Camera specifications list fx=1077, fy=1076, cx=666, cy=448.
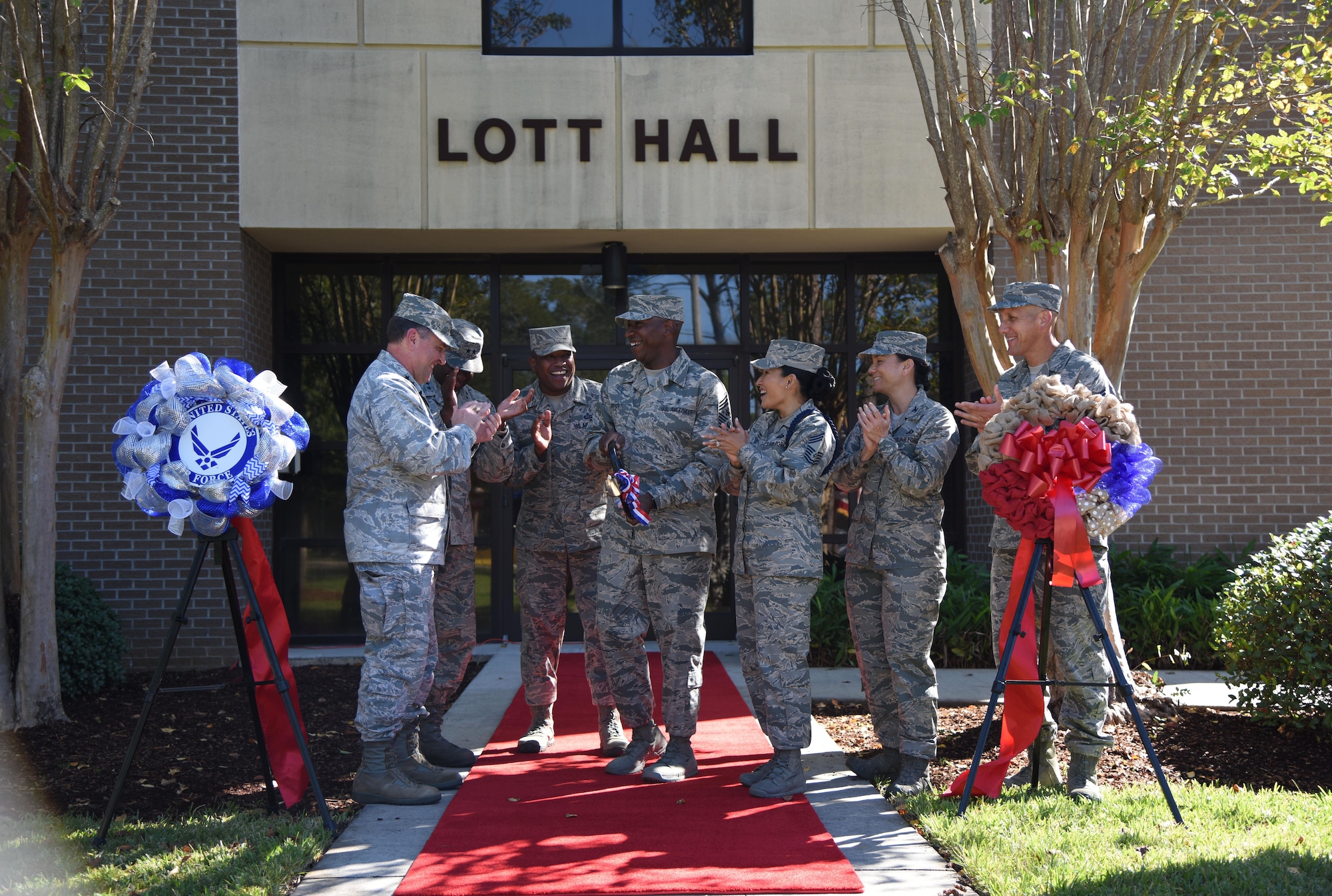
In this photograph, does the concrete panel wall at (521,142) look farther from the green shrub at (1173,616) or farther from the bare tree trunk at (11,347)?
the green shrub at (1173,616)

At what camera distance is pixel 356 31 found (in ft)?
29.2

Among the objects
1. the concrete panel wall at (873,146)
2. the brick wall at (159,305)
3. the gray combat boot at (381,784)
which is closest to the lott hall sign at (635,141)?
the concrete panel wall at (873,146)

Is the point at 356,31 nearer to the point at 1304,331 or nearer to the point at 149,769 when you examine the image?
the point at 149,769

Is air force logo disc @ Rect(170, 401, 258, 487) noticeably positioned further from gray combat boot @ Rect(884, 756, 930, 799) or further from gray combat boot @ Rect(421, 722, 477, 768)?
gray combat boot @ Rect(884, 756, 930, 799)

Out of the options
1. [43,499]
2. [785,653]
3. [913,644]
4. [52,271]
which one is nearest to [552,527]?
[785,653]

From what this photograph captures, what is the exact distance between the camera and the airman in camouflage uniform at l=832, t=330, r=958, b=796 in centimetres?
498

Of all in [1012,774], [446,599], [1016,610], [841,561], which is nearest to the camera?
[1016,610]

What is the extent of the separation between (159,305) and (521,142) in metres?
3.24

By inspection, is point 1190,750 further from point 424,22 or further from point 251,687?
point 424,22

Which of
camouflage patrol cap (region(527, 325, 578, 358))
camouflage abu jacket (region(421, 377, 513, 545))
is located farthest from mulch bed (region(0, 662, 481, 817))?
camouflage patrol cap (region(527, 325, 578, 358))

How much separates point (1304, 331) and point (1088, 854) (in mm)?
7038

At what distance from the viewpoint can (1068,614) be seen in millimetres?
4793

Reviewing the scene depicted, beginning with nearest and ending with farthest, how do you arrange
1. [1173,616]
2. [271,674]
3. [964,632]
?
1. [271,674]
2. [1173,616]
3. [964,632]

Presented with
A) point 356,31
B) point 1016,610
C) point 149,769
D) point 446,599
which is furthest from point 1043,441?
point 356,31
